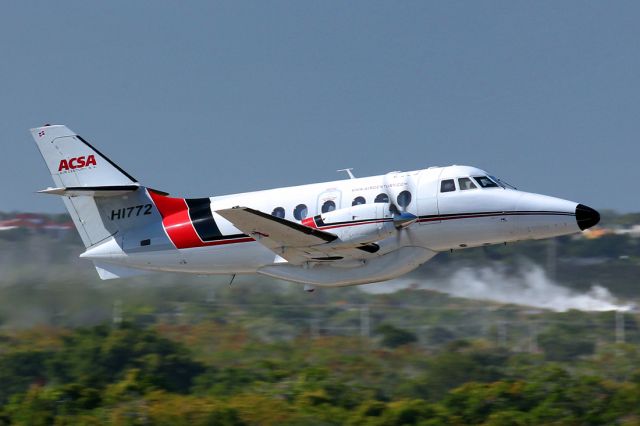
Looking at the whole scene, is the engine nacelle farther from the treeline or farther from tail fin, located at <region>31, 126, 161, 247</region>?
the treeline

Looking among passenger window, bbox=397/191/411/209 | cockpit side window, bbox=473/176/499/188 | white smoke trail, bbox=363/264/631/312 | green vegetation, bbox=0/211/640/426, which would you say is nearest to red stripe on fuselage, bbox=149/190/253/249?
passenger window, bbox=397/191/411/209

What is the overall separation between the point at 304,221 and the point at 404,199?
6.01 feet

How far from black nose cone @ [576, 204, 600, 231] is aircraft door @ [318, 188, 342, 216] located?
4.22m

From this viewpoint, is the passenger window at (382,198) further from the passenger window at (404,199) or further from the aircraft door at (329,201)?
the aircraft door at (329,201)

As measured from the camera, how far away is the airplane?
18.8 meters

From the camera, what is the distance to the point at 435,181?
19094mm

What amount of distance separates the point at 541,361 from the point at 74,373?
15.9 meters

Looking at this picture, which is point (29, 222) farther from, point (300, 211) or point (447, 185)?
point (447, 185)

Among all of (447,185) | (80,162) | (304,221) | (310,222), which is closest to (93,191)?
(80,162)

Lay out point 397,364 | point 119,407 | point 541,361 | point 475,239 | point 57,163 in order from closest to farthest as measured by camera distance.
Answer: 1. point 475,239
2. point 57,163
3. point 119,407
4. point 397,364
5. point 541,361

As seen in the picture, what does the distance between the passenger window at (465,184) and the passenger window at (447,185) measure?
4.7 inches

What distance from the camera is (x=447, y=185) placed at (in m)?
19.1

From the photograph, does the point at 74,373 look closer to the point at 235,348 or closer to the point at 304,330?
the point at 235,348

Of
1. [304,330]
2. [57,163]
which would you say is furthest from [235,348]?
[57,163]
